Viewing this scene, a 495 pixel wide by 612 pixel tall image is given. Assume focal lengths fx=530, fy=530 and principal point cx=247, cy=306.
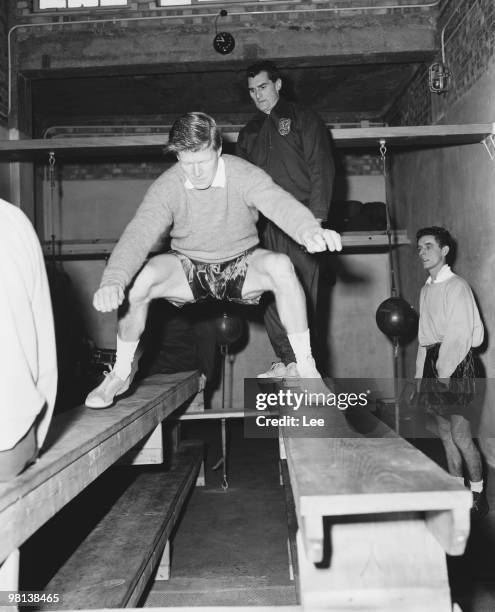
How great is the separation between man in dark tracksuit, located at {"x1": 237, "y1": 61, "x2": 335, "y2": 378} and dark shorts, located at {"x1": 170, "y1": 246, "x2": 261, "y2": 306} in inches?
34.9

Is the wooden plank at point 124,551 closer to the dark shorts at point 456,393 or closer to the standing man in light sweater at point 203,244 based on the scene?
the standing man in light sweater at point 203,244

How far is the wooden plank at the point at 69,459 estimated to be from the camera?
1.23 m

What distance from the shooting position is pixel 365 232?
6.46 m

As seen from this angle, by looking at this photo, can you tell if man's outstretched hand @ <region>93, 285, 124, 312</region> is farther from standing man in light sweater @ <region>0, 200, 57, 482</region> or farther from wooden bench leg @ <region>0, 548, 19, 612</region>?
wooden bench leg @ <region>0, 548, 19, 612</region>

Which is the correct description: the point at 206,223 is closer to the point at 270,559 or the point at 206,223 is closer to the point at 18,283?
the point at 18,283

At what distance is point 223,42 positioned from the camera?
541cm

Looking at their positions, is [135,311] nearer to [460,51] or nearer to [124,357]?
[124,357]

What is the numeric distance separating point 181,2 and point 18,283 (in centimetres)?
540

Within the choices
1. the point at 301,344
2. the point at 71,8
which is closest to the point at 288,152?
the point at 301,344

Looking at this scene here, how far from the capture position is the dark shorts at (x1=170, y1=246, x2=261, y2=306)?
8.95 feet

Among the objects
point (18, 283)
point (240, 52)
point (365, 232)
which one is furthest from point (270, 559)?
point (240, 52)

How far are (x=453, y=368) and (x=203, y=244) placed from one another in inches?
90.4

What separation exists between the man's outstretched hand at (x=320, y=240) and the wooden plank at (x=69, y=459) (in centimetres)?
102

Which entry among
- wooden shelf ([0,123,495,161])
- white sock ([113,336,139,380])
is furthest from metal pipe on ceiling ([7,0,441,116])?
white sock ([113,336,139,380])
